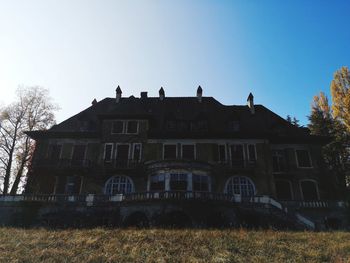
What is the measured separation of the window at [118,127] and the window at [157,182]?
7.00 m

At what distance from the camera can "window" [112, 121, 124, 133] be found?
31.6 metres

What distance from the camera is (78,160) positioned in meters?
30.0

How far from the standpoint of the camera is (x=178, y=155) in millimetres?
30469

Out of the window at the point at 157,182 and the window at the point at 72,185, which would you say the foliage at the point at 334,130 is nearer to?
the window at the point at 157,182

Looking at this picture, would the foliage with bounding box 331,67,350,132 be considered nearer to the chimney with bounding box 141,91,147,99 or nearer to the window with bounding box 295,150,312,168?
the window with bounding box 295,150,312,168

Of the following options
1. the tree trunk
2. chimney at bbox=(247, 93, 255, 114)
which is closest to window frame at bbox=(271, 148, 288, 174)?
chimney at bbox=(247, 93, 255, 114)

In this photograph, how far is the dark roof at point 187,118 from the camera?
1220 inches

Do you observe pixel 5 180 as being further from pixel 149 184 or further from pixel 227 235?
pixel 227 235

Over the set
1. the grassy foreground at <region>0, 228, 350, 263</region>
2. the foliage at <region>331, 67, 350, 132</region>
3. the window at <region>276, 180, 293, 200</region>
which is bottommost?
the grassy foreground at <region>0, 228, 350, 263</region>

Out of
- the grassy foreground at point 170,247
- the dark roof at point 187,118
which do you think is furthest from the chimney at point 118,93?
the grassy foreground at point 170,247

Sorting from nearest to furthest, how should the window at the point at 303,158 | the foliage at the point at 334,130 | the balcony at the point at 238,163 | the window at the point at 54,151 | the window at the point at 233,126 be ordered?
the balcony at the point at 238,163 → the window at the point at 303,158 → the window at the point at 54,151 → the window at the point at 233,126 → the foliage at the point at 334,130

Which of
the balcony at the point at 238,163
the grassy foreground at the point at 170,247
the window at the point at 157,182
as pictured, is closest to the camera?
the grassy foreground at the point at 170,247

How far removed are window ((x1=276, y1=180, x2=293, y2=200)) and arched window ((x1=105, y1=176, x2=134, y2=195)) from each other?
48.9 ft

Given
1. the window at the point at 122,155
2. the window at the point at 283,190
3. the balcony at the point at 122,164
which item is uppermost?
the window at the point at 122,155
